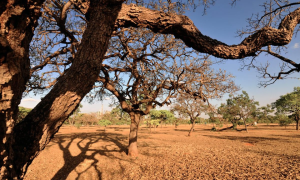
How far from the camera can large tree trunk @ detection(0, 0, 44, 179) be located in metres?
1.06

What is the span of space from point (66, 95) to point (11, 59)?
688 millimetres

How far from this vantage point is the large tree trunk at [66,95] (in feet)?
4.99

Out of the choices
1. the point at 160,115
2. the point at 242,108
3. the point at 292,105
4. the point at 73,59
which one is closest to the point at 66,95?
the point at 73,59

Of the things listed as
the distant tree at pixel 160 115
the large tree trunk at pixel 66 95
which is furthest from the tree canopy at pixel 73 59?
the distant tree at pixel 160 115

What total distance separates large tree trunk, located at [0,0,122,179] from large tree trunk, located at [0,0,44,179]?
0.25 m

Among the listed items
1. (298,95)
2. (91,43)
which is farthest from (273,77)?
(298,95)

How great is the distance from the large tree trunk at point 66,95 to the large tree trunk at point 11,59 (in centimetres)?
25

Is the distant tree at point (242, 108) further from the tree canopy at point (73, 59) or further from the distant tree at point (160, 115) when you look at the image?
the tree canopy at point (73, 59)

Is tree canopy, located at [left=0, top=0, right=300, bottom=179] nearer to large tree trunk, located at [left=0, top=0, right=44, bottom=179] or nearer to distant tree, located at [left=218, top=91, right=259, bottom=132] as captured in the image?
large tree trunk, located at [left=0, top=0, right=44, bottom=179]

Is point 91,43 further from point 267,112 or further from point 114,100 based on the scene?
point 267,112

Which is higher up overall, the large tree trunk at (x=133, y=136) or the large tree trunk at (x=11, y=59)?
the large tree trunk at (x=11, y=59)

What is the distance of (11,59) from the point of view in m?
1.12

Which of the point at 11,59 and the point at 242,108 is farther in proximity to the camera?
the point at 242,108

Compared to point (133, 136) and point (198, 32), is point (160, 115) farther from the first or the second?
point (198, 32)
